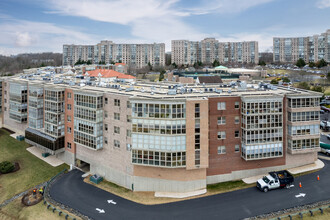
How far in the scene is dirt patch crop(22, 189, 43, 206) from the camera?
35.3 meters

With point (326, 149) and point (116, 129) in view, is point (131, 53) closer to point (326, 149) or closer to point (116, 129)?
point (116, 129)

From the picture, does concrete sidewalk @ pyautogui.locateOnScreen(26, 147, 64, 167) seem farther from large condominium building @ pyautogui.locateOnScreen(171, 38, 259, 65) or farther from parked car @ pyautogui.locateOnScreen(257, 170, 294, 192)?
large condominium building @ pyautogui.locateOnScreen(171, 38, 259, 65)

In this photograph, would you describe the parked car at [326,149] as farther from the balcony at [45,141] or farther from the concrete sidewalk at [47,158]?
the concrete sidewalk at [47,158]

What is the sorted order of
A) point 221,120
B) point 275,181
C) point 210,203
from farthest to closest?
1. point 221,120
2. point 275,181
3. point 210,203

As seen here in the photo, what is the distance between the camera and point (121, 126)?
37.0 m

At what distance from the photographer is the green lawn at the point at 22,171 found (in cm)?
4097

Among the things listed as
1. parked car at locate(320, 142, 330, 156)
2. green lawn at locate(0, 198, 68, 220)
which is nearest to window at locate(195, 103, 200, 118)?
green lawn at locate(0, 198, 68, 220)

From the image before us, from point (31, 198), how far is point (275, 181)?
3615 centimetres

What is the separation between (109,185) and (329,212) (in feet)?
98.9

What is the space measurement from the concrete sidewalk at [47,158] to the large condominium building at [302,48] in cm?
16830

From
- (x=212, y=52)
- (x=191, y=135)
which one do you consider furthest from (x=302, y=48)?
(x=191, y=135)

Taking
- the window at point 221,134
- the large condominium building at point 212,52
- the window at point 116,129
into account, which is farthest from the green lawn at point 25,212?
the large condominium building at point 212,52

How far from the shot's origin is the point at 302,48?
16662 cm

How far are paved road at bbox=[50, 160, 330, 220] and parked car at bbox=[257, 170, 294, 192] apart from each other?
70 cm
